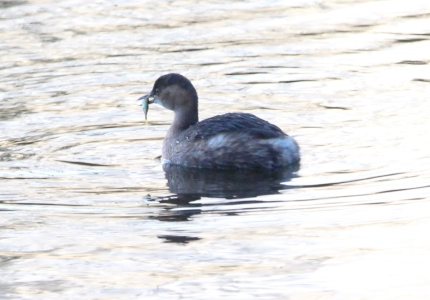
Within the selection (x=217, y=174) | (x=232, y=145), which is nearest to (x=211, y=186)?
(x=217, y=174)

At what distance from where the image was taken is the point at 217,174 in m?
8.85

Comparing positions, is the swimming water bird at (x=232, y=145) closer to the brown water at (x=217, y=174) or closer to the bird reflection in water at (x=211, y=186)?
the bird reflection in water at (x=211, y=186)

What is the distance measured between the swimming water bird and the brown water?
0.21 metres

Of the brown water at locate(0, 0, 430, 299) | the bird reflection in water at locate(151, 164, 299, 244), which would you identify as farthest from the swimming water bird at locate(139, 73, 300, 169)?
the brown water at locate(0, 0, 430, 299)

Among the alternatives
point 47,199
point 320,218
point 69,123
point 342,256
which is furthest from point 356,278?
point 69,123

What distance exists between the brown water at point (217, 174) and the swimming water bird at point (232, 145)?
0.21m

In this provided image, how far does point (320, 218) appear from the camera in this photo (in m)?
6.96

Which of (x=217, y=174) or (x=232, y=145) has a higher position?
(x=232, y=145)

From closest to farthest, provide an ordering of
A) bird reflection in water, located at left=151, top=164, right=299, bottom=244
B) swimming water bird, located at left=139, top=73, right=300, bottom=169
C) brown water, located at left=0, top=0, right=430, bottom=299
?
brown water, located at left=0, top=0, right=430, bottom=299 < bird reflection in water, located at left=151, top=164, right=299, bottom=244 < swimming water bird, located at left=139, top=73, right=300, bottom=169

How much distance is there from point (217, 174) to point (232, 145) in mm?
269

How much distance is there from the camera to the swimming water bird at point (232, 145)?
29.0ft

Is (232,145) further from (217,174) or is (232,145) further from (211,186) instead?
(211,186)

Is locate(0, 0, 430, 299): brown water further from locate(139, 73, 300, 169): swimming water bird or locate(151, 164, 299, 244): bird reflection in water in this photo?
locate(139, 73, 300, 169): swimming water bird

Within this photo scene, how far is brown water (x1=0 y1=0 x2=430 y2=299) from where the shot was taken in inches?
237
